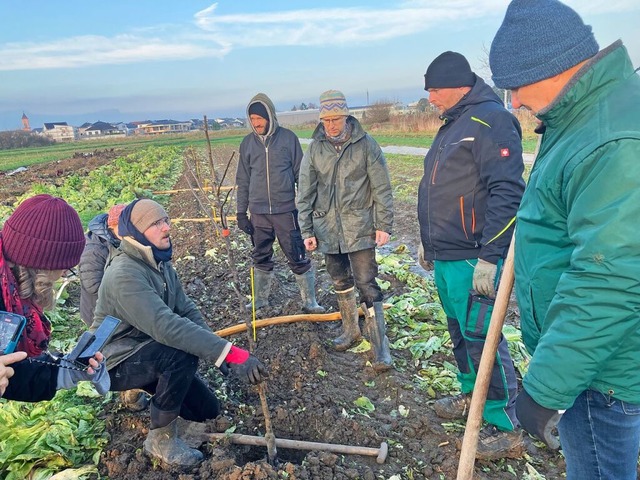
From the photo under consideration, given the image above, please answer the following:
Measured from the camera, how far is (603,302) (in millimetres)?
1458

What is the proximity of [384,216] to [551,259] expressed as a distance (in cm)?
262

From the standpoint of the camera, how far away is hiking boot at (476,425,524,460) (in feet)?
10.4

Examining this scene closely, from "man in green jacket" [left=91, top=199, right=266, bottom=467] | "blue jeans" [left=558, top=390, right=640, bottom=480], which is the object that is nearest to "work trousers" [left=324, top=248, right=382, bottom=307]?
"man in green jacket" [left=91, top=199, right=266, bottom=467]

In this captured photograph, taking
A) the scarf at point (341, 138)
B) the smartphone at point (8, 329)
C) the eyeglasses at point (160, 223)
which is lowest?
the smartphone at point (8, 329)

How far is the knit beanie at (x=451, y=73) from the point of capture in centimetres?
306

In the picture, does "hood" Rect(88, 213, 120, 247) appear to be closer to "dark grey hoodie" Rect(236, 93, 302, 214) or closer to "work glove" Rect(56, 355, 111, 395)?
"work glove" Rect(56, 355, 111, 395)

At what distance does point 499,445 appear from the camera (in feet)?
10.4

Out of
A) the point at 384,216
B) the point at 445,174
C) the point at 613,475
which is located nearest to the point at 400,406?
the point at 384,216

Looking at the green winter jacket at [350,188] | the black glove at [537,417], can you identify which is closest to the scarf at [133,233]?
the green winter jacket at [350,188]

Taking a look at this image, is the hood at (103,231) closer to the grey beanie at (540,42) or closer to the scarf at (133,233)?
the scarf at (133,233)

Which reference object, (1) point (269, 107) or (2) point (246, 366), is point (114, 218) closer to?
(2) point (246, 366)

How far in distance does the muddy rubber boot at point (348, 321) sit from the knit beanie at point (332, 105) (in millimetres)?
1695

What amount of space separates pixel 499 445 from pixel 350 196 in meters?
2.24

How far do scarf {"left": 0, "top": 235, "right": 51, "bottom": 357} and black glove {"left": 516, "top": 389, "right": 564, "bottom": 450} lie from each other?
7.74ft
